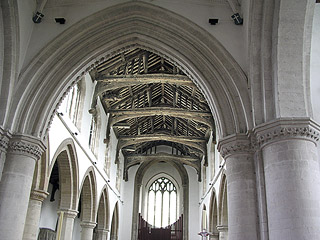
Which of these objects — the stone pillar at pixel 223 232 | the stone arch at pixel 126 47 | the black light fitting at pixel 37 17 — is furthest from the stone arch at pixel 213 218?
the black light fitting at pixel 37 17

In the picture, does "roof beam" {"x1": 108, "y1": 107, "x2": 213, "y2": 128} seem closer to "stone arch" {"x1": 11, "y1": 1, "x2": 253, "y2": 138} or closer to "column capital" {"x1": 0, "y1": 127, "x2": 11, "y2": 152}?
"stone arch" {"x1": 11, "y1": 1, "x2": 253, "y2": 138}

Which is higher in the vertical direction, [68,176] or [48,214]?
[68,176]

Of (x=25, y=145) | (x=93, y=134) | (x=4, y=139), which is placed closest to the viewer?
(x=4, y=139)

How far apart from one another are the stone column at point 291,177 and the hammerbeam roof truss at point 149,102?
21.7 feet

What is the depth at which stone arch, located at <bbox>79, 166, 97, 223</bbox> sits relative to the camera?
46.4 ft

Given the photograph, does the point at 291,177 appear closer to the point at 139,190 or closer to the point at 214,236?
the point at 214,236

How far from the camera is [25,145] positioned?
745 centimetres

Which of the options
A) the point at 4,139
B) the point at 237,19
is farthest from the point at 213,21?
the point at 4,139

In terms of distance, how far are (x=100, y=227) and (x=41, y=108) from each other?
33.9ft

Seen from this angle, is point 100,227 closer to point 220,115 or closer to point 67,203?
point 67,203

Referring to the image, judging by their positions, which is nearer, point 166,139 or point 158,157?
point 166,139

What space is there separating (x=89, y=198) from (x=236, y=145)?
28.9ft

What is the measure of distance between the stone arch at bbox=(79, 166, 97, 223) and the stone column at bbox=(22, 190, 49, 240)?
4295 mm

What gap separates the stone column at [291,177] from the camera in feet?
18.7
